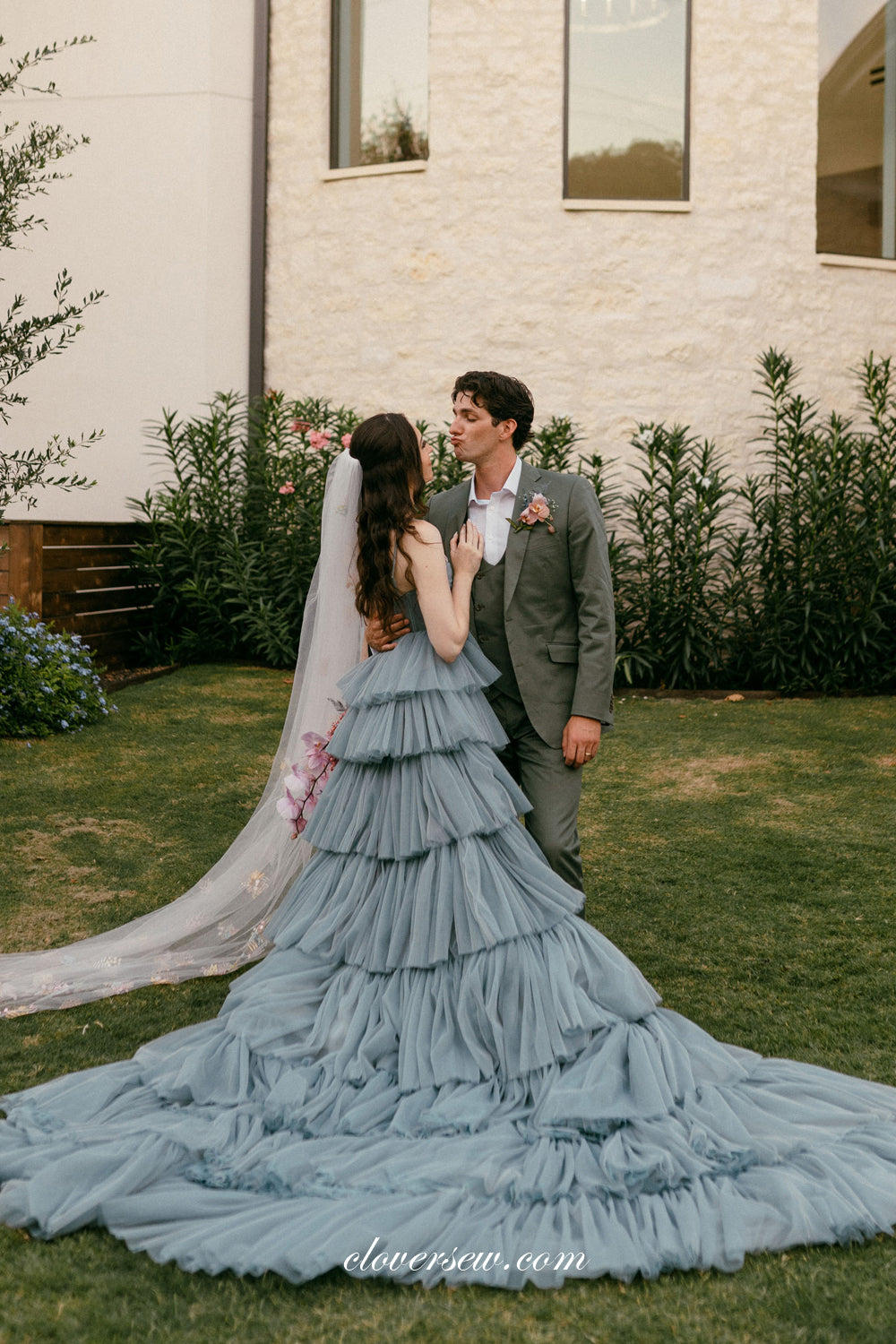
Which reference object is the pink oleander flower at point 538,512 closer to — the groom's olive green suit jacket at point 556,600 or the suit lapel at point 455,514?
the groom's olive green suit jacket at point 556,600

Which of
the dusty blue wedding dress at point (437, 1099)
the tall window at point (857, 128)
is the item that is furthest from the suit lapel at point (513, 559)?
the tall window at point (857, 128)

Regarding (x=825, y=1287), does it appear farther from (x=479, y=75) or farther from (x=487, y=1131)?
(x=479, y=75)

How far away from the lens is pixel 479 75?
9.65m

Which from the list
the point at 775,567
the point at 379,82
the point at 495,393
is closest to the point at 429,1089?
the point at 495,393

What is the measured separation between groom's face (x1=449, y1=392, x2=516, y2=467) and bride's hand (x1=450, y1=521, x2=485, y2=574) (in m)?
0.24

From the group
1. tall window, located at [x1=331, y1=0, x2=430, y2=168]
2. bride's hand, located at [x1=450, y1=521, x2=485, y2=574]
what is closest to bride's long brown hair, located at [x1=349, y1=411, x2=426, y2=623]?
bride's hand, located at [x1=450, y1=521, x2=485, y2=574]

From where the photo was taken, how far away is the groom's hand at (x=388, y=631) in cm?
338

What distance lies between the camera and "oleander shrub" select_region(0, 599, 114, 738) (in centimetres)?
716

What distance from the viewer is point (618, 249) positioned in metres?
9.64

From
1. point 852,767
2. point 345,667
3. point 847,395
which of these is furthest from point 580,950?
point 847,395

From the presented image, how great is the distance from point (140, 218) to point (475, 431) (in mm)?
7749

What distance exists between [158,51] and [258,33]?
86 centimetres

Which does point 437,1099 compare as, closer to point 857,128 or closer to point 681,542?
point 681,542

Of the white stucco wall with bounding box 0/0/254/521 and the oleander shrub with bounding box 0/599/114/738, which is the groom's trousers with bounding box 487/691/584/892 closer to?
the oleander shrub with bounding box 0/599/114/738
